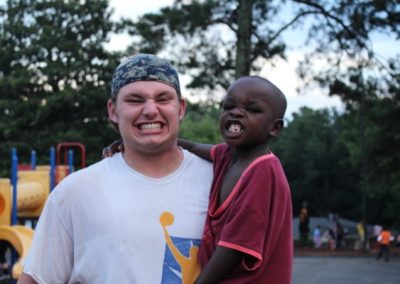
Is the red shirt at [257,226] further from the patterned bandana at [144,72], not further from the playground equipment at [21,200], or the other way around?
the playground equipment at [21,200]

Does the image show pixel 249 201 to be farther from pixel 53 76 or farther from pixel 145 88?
pixel 53 76

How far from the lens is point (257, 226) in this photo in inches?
78.7

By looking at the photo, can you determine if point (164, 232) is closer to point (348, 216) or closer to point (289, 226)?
point (289, 226)

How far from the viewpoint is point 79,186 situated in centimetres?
212

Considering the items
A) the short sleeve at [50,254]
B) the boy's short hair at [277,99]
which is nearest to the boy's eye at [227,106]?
the boy's short hair at [277,99]

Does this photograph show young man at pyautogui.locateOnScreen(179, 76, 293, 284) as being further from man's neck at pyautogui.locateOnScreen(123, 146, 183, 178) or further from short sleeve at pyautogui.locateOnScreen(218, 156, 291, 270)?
man's neck at pyautogui.locateOnScreen(123, 146, 183, 178)

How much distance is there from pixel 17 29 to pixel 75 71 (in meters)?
2.89

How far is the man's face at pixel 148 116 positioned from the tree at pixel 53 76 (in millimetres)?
22234

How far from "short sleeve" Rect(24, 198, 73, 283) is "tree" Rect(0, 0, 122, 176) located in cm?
2220

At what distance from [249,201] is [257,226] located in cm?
8

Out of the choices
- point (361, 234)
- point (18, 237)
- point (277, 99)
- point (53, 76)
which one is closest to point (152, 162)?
Answer: point (277, 99)

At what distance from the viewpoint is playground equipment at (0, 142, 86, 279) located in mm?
9258

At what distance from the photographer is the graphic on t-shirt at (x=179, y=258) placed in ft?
6.76

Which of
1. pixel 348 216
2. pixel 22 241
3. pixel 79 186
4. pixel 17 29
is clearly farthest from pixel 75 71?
pixel 348 216
